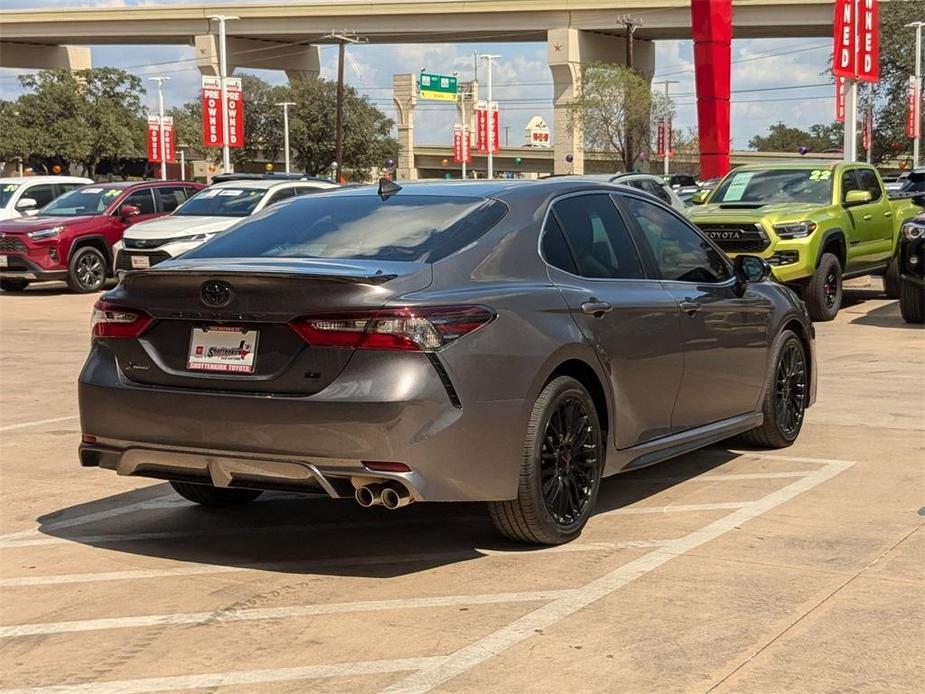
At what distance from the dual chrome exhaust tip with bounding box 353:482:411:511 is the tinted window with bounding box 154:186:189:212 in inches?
754

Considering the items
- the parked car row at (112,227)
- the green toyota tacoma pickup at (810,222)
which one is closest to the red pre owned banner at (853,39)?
the green toyota tacoma pickup at (810,222)

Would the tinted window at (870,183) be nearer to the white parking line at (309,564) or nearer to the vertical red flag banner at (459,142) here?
the white parking line at (309,564)

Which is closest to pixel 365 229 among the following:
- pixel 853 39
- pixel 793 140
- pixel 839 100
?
pixel 853 39

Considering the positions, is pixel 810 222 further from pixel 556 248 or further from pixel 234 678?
pixel 234 678

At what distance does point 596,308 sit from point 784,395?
2.49 m

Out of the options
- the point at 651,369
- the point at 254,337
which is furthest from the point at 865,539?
the point at 254,337

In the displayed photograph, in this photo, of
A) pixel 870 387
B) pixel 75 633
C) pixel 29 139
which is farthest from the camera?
pixel 29 139

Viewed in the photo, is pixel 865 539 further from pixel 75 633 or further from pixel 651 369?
pixel 75 633

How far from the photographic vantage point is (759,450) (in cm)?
814

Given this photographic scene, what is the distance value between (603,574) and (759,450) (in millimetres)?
3015

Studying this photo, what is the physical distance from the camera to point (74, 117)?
3337 inches

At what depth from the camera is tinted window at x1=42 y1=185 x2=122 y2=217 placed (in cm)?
2231

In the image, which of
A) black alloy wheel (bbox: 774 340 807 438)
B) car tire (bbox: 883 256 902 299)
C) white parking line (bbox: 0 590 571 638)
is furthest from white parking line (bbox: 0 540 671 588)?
car tire (bbox: 883 256 902 299)

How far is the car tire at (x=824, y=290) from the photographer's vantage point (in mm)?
15492
